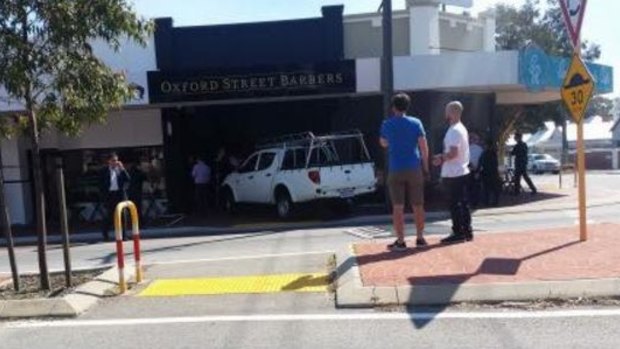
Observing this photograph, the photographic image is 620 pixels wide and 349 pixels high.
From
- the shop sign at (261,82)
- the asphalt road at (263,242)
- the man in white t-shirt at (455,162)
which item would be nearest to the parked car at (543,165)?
the shop sign at (261,82)

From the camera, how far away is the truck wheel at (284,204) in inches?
779

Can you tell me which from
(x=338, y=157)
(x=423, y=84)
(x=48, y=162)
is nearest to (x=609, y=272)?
(x=338, y=157)

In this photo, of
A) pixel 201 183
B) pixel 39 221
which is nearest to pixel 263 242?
pixel 39 221

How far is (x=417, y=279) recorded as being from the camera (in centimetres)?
841

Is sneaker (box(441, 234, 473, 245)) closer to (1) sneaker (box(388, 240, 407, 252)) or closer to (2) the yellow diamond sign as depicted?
(1) sneaker (box(388, 240, 407, 252))

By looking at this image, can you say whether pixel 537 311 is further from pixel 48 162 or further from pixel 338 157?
pixel 48 162

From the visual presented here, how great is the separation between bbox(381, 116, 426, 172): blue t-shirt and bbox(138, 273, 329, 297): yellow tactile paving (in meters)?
1.72

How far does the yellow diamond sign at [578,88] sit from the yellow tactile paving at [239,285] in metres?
3.67

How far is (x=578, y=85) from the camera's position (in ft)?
34.0

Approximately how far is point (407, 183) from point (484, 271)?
207 centimetres

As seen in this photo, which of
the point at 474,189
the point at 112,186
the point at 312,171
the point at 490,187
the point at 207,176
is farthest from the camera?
the point at 207,176

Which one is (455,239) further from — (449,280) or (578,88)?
(449,280)

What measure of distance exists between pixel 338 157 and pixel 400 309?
38.1 ft

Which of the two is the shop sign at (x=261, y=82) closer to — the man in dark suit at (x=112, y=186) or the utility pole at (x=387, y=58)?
the utility pole at (x=387, y=58)
